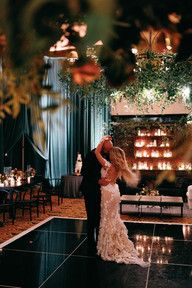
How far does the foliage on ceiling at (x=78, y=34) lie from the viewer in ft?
1.31

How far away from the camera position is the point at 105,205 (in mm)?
4977

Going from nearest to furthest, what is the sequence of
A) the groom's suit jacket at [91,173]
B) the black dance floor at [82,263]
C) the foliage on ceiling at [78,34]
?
the foliage on ceiling at [78,34] → the black dance floor at [82,263] → the groom's suit jacket at [91,173]

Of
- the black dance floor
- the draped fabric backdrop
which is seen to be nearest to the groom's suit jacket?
the black dance floor

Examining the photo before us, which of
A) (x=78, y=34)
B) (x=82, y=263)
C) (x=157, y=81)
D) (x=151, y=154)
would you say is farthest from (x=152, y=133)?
(x=78, y=34)

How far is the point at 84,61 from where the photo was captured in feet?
2.01

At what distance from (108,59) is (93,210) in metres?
4.55

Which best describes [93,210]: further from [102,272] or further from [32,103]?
[32,103]

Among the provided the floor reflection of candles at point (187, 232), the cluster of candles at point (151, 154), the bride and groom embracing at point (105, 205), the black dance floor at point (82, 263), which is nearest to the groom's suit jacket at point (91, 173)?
the bride and groom embracing at point (105, 205)

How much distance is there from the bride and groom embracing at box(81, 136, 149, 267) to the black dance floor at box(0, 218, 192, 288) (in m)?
0.19

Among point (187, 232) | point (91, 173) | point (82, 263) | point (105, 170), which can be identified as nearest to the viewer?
point (82, 263)

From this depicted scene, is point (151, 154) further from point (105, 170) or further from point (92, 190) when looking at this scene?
point (105, 170)

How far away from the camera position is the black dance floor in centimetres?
399

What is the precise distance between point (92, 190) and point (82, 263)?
1.01m

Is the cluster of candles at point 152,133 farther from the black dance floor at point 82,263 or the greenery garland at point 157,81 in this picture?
the black dance floor at point 82,263
